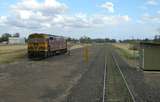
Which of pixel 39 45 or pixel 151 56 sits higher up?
pixel 39 45

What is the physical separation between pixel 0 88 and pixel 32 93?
2.40m

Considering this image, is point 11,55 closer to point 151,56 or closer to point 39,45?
point 39,45

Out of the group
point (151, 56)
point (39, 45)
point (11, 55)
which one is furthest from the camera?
point (11, 55)

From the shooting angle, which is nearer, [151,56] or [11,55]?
[151,56]

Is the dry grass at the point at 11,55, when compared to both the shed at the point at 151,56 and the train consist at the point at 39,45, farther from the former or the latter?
the shed at the point at 151,56

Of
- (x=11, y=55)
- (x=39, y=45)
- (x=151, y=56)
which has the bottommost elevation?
(x=11, y=55)

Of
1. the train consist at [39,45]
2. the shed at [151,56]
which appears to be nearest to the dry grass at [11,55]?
the train consist at [39,45]

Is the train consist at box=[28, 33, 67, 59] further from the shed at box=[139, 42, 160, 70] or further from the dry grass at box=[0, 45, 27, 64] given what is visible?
the shed at box=[139, 42, 160, 70]

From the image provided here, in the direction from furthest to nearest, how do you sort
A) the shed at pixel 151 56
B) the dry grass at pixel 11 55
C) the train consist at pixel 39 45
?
1. the train consist at pixel 39 45
2. the dry grass at pixel 11 55
3. the shed at pixel 151 56

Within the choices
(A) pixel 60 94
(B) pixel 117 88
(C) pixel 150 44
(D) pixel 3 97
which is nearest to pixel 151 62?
(C) pixel 150 44

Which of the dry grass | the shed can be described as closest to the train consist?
the dry grass

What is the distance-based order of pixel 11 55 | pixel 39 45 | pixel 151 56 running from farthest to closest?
pixel 11 55 < pixel 39 45 < pixel 151 56

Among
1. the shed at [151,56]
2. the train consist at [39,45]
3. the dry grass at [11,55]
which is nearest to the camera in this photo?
the shed at [151,56]

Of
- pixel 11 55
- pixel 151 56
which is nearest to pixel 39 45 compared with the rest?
pixel 11 55
